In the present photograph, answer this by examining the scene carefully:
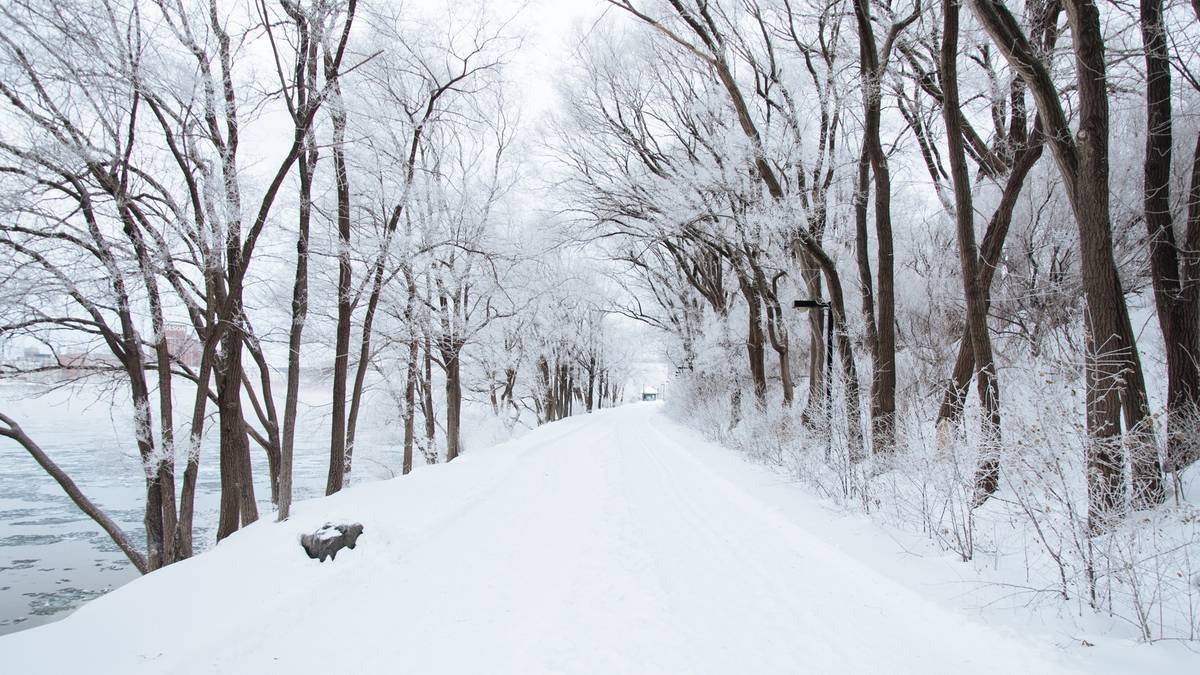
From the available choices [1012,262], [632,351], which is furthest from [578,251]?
[632,351]

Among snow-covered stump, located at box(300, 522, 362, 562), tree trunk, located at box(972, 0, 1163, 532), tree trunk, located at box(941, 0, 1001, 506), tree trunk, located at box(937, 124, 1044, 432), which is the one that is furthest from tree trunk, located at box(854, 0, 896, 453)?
snow-covered stump, located at box(300, 522, 362, 562)

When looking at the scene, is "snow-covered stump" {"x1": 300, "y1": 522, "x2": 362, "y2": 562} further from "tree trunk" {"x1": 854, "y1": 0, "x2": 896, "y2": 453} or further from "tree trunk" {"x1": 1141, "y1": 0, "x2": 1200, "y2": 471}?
"tree trunk" {"x1": 1141, "y1": 0, "x2": 1200, "y2": 471}

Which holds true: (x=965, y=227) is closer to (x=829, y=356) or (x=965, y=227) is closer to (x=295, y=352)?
(x=829, y=356)

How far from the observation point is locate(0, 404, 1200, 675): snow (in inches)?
118

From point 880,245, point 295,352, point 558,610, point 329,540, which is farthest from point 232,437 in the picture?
point 880,245

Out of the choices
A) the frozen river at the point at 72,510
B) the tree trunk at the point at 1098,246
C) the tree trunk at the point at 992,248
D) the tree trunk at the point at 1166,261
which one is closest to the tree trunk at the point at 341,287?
the frozen river at the point at 72,510

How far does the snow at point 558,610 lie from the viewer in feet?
9.81

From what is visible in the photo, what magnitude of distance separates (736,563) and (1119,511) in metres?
2.57

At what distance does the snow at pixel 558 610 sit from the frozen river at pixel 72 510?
7616 mm

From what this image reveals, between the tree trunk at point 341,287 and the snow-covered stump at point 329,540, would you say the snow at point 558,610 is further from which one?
the tree trunk at point 341,287

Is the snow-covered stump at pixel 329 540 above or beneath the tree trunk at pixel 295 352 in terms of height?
beneath

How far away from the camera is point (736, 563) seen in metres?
4.61

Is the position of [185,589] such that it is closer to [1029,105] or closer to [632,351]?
[1029,105]

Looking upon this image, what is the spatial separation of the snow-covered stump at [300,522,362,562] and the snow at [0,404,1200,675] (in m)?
0.12
